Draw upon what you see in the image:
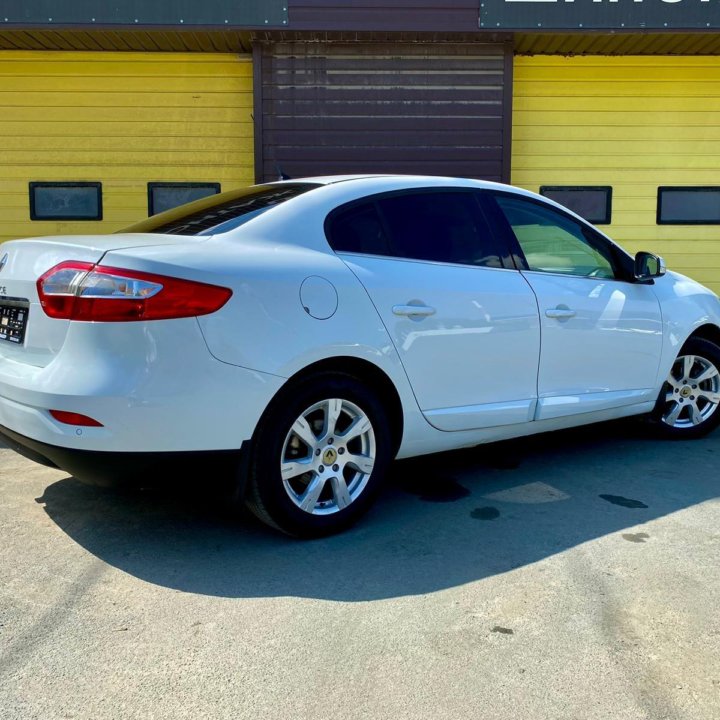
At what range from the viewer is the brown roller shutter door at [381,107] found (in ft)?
25.1

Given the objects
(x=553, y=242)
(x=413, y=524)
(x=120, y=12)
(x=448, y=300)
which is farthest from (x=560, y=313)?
(x=120, y=12)

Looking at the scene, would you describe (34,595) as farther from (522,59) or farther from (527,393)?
(522,59)

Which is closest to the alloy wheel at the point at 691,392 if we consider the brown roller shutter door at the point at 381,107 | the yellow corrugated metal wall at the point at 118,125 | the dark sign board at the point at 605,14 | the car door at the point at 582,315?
the car door at the point at 582,315

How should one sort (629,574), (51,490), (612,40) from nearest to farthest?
(629,574), (51,490), (612,40)

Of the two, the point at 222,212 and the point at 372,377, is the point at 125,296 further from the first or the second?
the point at 372,377

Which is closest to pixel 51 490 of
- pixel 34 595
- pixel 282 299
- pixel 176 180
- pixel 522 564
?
pixel 34 595

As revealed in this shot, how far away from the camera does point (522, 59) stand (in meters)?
8.08

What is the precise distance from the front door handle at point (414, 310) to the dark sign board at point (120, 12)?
470 cm

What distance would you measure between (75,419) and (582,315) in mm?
2706

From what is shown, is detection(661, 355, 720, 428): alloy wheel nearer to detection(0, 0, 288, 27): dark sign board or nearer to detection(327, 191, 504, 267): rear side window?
detection(327, 191, 504, 267): rear side window

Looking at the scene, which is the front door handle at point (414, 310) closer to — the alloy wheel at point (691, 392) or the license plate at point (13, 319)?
the license plate at point (13, 319)

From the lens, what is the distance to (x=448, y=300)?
366 centimetres

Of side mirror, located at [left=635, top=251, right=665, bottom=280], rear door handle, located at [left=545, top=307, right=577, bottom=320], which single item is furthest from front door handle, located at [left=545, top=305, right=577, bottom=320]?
side mirror, located at [left=635, top=251, right=665, bottom=280]

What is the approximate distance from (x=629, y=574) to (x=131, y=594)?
194 cm
